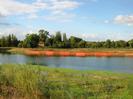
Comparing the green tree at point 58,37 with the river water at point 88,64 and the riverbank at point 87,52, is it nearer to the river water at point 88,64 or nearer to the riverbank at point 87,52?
the riverbank at point 87,52

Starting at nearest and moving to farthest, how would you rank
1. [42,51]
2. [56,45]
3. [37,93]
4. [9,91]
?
[37,93], [9,91], [42,51], [56,45]

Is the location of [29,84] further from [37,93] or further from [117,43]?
[117,43]

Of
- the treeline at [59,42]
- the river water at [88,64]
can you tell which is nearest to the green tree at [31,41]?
the treeline at [59,42]

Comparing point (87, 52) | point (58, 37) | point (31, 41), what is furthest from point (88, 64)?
point (58, 37)

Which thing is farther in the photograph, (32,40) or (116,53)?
(32,40)

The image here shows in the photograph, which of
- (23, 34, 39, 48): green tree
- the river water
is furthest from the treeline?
the river water

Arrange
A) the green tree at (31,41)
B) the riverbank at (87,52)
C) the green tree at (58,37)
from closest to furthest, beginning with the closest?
1. the riverbank at (87,52)
2. the green tree at (31,41)
3. the green tree at (58,37)

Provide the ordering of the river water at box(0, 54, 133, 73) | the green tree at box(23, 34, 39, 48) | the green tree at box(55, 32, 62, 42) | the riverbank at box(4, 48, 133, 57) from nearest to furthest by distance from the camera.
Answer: the river water at box(0, 54, 133, 73)
the riverbank at box(4, 48, 133, 57)
the green tree at box(23, 34, 39, 48)
the green tree at box(55, 32, 62, 42)

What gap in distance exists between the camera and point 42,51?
86.3m

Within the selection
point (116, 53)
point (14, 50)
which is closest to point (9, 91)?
point (116, 53)

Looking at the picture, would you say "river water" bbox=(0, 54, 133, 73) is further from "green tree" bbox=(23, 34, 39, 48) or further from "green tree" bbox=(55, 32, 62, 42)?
"green tree" bbox=(55, 32, 62, 42)

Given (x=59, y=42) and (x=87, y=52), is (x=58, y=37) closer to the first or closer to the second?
(x=59, y=42)

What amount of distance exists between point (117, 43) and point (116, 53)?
25668mm

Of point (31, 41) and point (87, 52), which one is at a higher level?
point (31, 41)
